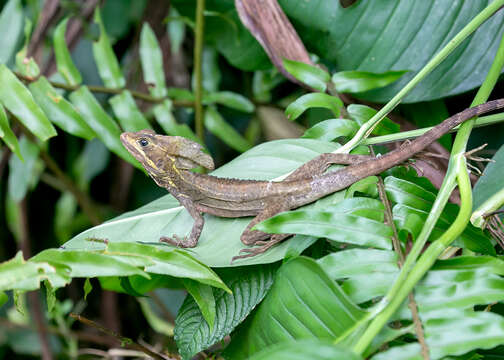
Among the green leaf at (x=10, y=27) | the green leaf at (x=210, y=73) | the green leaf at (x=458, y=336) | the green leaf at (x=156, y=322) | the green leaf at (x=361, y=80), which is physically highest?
the green leaf at (x=10, y=27)

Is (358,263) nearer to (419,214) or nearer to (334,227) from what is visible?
(334,227)

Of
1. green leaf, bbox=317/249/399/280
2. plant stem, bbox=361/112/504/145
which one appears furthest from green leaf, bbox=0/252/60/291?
plant stem, bbox=361/112/504/145

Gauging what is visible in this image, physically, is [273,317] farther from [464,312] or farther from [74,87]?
[74,87]

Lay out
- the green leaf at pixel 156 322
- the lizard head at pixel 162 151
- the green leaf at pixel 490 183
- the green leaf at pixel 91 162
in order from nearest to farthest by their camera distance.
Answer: the green leaf at pixel 490 183 < the lizard head at pixel 162 151 < the green leaf at pixel 156 322 < the green leaf at pixel 91 162

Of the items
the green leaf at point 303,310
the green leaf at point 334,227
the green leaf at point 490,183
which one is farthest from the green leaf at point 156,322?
the green leaf at point 490,183

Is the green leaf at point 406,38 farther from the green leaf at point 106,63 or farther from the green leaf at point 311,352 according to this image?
the green leaf at point 311,352

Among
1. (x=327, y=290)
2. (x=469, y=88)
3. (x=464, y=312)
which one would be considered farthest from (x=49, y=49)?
(x=464, y=312)
